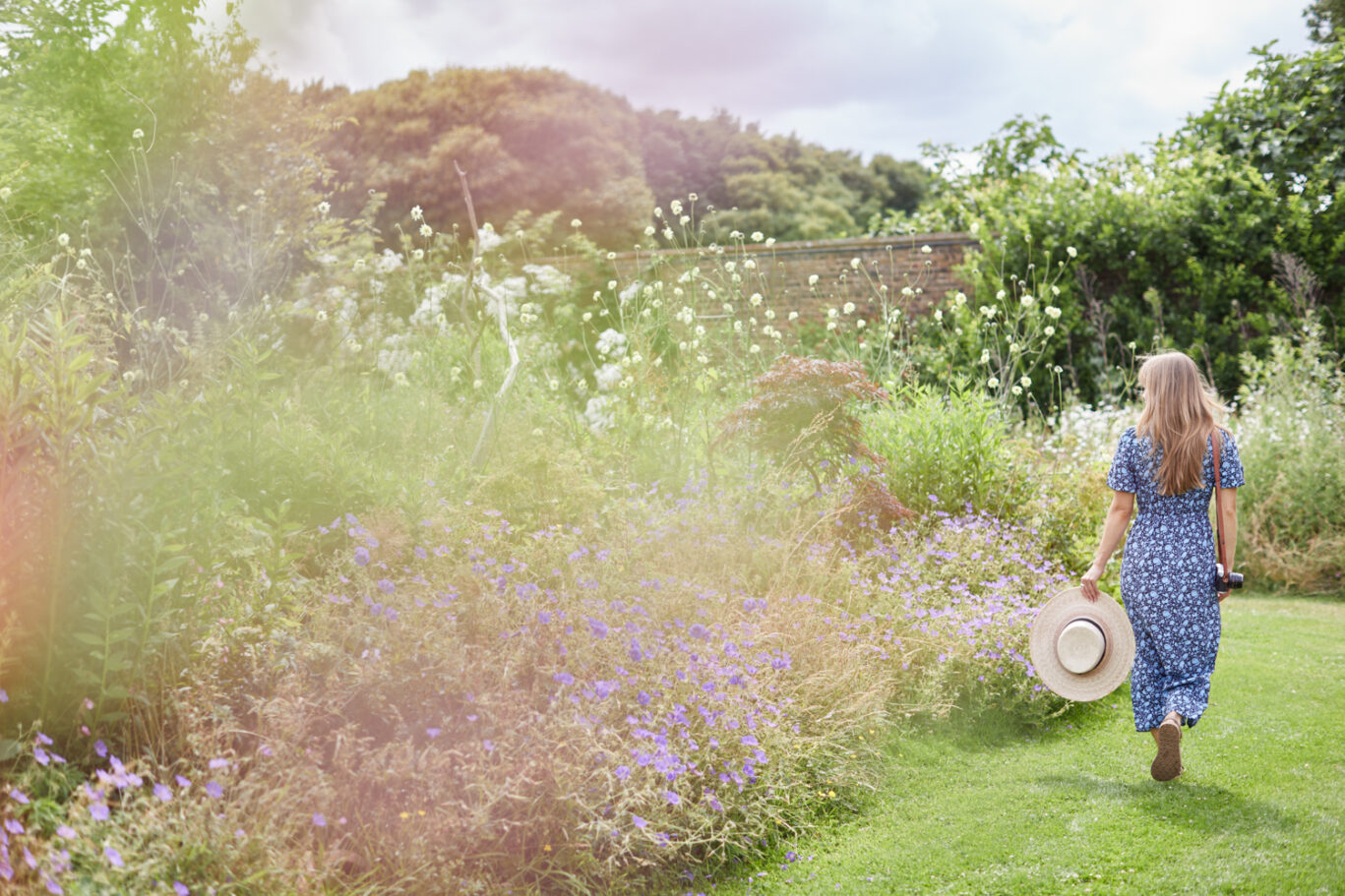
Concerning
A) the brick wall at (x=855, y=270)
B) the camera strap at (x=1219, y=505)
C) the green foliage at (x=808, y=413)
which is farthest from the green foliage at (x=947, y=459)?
the brick wall at (x=855, y=270)

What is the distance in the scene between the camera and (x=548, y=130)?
50.1ft

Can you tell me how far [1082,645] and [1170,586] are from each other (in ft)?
1.27

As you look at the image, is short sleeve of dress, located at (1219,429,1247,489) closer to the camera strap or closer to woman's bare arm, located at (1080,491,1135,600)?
the camera strap

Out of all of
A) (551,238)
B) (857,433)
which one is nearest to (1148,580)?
(857,433)

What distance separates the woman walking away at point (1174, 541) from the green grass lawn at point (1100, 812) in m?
0.27

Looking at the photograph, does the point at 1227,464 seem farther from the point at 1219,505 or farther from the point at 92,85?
A: the point at 92,85

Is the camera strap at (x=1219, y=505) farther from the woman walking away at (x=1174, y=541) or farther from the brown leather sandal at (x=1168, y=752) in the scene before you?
the brown leather sandal at (x=1168, y=752)

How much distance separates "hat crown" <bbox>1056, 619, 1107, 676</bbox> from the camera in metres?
3.79

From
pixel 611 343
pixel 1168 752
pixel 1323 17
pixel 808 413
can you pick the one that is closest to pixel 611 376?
pixel 611 343

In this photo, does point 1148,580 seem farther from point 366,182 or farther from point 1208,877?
point 366,182

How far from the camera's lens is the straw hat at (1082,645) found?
3.80 m

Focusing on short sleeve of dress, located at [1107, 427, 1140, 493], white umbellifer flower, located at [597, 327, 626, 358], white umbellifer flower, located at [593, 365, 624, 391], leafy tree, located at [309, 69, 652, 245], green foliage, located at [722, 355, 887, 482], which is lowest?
short sleeve of dress, located at [1107, 427, 1140, 493]

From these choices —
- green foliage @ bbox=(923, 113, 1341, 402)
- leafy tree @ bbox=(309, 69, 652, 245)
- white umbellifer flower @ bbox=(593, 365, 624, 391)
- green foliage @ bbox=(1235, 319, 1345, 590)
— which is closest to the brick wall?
green foliage @ bbox=(923, 113, 1341, 402)

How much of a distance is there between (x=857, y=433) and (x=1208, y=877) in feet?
10.4
